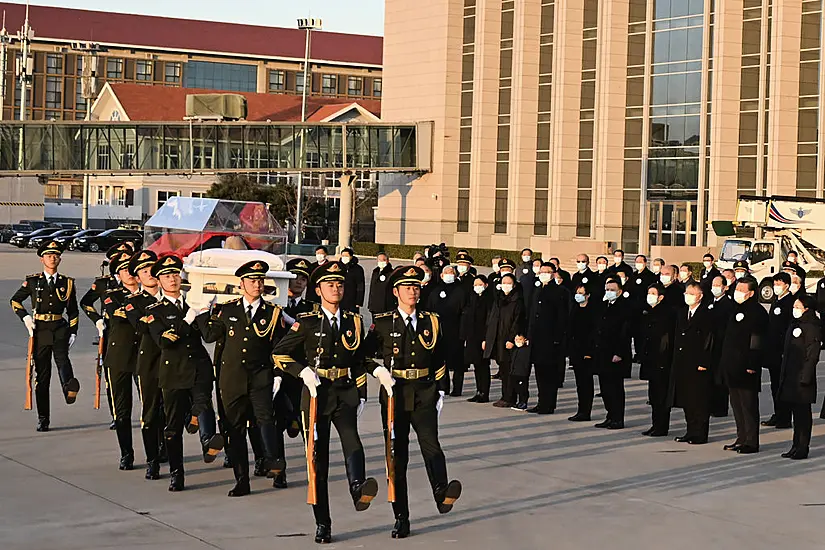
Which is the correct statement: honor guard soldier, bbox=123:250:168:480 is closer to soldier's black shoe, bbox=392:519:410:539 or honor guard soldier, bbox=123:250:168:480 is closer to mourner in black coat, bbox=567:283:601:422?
soldier's black shoe, bbox=392:519:410:539

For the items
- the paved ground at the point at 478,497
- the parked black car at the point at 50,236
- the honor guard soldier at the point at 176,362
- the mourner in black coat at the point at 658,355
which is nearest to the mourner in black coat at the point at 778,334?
the paved ground at the point at 478,497

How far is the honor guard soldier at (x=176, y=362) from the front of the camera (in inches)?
428

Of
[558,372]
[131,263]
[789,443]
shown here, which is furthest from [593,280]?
[131,263]

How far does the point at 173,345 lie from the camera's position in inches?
434

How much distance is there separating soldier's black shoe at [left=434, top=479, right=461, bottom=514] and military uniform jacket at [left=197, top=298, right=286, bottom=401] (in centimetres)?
186

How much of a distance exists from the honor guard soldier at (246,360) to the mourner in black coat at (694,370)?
5583mm

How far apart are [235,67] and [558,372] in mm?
123518

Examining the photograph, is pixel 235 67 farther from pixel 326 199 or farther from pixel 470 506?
pixel 470 506

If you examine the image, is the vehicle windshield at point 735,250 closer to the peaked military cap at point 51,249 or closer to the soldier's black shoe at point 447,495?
the peaked military cap at point 51,249

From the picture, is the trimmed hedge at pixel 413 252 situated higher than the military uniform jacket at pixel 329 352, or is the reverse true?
the trimmed hedge at pixel 413 252

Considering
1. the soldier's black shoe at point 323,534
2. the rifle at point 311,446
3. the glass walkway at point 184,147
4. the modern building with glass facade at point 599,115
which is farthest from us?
the glass walkway at point 184,147

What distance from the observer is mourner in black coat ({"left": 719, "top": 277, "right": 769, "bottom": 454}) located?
1395cm

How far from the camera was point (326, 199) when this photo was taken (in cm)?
10256

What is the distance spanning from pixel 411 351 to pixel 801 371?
580cm
